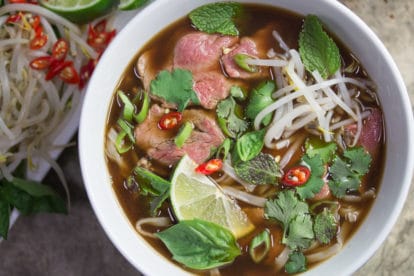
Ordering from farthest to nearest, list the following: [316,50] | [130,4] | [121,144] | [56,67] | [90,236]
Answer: [90,236]
[56,67]
[130,4]
[121,144]
[316,50]

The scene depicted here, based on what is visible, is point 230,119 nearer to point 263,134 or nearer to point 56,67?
point 263,134

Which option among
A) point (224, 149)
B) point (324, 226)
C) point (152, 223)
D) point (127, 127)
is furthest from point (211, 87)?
point (324, 226)

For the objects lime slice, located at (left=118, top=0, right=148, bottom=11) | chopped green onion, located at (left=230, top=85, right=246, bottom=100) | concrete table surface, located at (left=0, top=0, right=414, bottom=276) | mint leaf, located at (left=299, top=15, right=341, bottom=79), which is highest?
mint leaf, located at (left=299, top=15, right=341, bottom=79)

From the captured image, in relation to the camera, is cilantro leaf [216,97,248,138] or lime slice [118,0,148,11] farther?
lime slice [118,0,148,11]

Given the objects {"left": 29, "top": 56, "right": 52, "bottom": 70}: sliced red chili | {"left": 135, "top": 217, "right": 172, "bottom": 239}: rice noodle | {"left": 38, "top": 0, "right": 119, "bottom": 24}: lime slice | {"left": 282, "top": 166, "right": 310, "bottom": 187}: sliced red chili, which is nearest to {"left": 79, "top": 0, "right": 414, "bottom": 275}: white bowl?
{"left": 135, "top": 217, "right": 172, "bottom": 239}: rice noodle

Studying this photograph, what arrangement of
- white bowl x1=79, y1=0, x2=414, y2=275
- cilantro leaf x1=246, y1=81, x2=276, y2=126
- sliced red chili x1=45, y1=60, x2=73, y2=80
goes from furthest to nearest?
sliced red chili x1=45, y1=60, x2=73, y2=80 → cilantro leaf x1=246, y1=81, x2=276, y2=126 → white bowl x1=79, y1=0, x2=414, y2=275

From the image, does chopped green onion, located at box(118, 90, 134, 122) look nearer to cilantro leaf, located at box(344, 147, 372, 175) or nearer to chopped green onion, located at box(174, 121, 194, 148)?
chopped green onion, located at box(174, 121, 194, 148)

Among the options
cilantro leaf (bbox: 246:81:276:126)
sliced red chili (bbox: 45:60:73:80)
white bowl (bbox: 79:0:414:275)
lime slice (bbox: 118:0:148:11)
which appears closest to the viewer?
white bowl (bbox: 79:0:414:275)

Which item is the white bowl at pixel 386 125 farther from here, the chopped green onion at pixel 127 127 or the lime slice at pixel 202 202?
the lime slice at pixel 202 202
